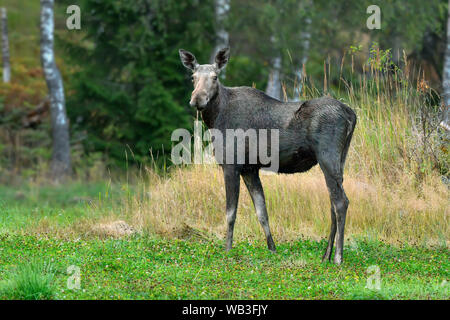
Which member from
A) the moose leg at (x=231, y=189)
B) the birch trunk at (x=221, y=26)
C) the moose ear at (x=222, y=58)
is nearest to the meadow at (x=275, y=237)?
the moose leg at (x=231, y=189)

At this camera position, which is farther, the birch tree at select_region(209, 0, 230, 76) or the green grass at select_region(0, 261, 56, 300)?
the birch tree at select_region(209, 0, 230, 76)

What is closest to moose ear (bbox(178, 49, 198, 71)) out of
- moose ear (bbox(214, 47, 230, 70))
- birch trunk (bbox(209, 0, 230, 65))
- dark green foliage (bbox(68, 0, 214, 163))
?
moose ear (bbox(214, 47, 230, 70))

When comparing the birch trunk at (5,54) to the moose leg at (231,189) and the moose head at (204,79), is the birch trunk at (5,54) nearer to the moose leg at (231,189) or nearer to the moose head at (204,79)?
the moose head at (204,79)

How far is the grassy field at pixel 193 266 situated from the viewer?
24.0ft

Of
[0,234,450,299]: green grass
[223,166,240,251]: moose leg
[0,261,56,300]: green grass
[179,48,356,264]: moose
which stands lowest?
[0,234,450,299]: green grass

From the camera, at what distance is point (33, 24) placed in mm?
33219

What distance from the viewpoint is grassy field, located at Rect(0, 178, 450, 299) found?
732cm

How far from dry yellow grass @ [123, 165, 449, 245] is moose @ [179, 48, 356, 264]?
6.22ft

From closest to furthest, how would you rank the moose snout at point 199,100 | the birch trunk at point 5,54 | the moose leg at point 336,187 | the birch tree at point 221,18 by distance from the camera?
the moose snout at point 199,100 < the moose leg at point 336,187 < the birch tree at point 221,18 < the birch trunk at point 5,54

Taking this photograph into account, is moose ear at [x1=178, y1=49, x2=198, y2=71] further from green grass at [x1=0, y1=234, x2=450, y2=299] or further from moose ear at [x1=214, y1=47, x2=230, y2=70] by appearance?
green grass at [x1=0, y1=234, x2=450, y2=299]

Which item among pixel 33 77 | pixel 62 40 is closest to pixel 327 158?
pixel 62 40

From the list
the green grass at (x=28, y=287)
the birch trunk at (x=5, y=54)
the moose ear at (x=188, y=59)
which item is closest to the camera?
the green grass at (x=28, y=287)

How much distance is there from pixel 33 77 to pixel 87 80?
9.73 metres

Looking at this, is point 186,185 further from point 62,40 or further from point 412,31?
point 412,31
